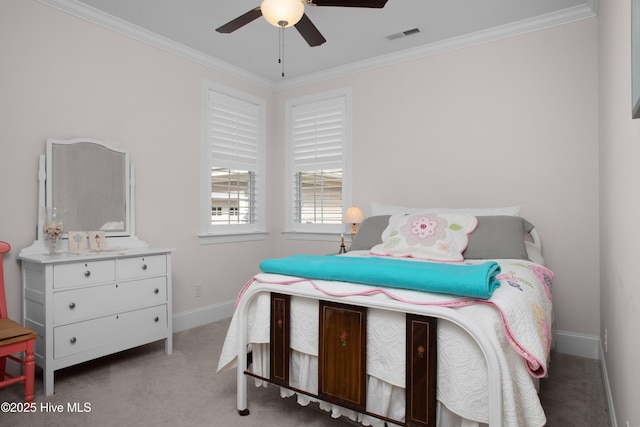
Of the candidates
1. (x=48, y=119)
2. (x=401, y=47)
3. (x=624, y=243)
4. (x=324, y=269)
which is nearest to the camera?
(x=624, y=243)

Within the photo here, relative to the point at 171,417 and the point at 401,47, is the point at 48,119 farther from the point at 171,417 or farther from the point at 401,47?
the point at 401,47

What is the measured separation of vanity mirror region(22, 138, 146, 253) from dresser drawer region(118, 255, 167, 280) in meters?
0.36

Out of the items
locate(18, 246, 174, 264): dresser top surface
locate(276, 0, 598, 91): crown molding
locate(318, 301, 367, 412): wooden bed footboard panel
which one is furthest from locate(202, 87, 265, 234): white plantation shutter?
locate(318, 301, 367, 412): wooden bed footboard panel

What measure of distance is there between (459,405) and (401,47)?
314 cm

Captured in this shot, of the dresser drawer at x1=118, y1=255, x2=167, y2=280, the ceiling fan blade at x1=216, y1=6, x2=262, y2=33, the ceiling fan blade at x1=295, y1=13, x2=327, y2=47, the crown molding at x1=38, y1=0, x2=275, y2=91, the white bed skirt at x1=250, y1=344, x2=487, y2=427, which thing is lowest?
the white bed skirt at x1=250, y1=344, x2=487, y2=427

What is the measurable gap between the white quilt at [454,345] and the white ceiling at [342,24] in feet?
6.70

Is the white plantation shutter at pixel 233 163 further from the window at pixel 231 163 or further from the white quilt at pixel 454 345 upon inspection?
the white quilt at pixel 454 345

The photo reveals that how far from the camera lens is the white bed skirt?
1.59 m

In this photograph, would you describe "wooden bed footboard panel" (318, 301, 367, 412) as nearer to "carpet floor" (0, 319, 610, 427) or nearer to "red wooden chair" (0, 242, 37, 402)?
"carpet floor" (0, 319, 610, 427)

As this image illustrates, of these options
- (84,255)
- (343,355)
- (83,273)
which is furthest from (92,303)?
(343,355)

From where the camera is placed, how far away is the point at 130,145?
10.7 ft

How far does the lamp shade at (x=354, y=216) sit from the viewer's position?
3764 millimetres

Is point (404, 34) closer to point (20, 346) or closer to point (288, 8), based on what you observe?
point (288, 8)

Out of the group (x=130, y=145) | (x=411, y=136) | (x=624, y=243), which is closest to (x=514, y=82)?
(x=411, y=136)
